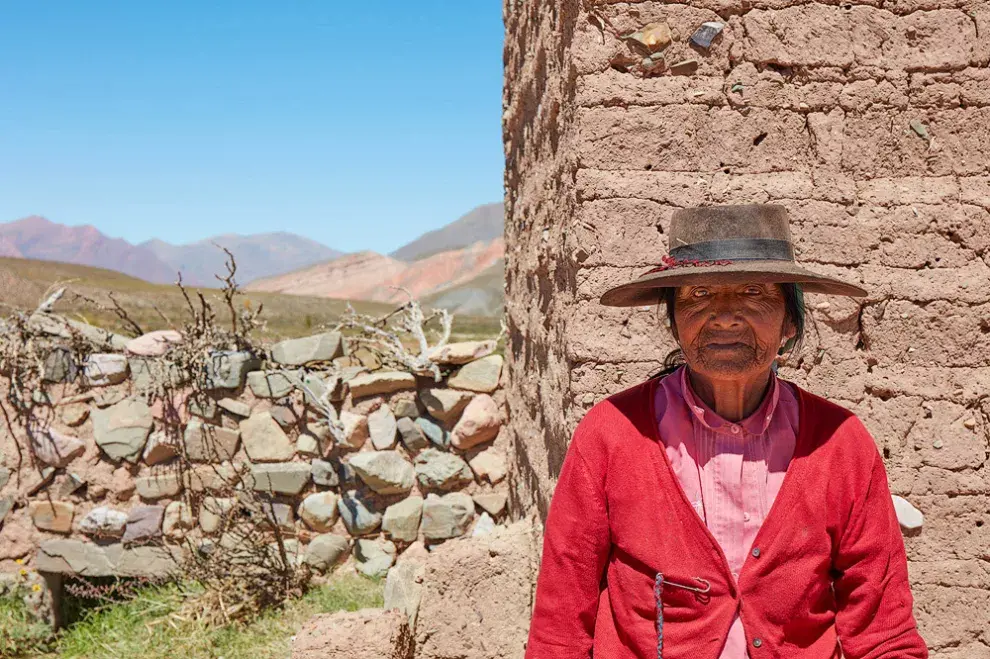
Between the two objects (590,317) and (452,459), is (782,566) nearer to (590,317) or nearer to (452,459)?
(590,317)

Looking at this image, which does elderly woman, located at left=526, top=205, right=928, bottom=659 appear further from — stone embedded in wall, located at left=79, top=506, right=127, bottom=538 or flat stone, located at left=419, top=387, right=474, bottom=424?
stone embedded in wall, located at left=79, top=506, right=127, bottom=538

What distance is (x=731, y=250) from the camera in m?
1.50

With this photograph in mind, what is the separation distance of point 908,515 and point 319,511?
10.0 ft

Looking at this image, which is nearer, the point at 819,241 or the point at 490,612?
the point at 819,241

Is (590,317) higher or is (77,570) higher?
(590,317)

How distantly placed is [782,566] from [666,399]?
383mm

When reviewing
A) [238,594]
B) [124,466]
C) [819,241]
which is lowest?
[238,594]

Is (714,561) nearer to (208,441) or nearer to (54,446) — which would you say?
(208,441)

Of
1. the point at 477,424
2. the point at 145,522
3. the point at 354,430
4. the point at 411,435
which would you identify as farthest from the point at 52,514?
the point at 477,424

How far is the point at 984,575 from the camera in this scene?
2.47 metres

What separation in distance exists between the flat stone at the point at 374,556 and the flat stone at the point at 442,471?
415mm

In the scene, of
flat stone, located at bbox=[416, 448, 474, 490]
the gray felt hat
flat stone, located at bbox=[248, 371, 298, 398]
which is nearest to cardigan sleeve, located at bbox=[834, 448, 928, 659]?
the gray felt hat

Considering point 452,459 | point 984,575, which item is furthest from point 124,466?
point 984,575

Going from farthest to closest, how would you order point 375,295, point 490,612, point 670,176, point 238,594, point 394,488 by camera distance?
point 375,295 → point 394,488 → point 238,594 → point 490,612 → point 670,176
